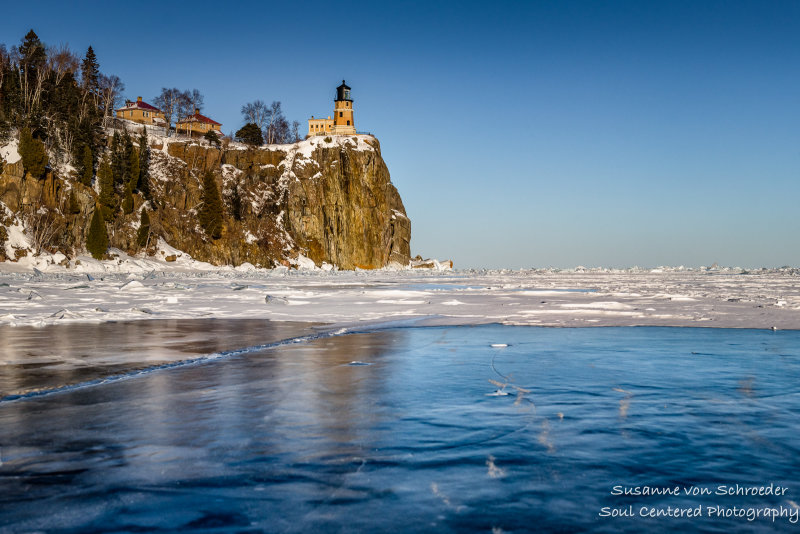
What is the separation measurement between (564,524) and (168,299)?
793 inches

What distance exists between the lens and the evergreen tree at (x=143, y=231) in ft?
255

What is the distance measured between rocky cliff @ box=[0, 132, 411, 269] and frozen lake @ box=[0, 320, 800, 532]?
2671 inches

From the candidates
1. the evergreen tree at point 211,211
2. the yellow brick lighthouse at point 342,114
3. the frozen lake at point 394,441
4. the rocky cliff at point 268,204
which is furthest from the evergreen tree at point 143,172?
the frozen lake at point 394,441

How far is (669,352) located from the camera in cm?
994

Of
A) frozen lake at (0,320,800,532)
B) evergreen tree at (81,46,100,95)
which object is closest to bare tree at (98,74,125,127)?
evergreen tree at (81,46,100,95)

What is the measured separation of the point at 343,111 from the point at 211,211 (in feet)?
181

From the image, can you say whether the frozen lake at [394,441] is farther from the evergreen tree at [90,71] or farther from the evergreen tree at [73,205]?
the evergreen tree at [90,71]

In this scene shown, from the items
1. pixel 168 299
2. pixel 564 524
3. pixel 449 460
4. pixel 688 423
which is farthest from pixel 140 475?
pixel 168 299

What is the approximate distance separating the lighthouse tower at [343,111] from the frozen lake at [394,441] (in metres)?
128

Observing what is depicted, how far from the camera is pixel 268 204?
4126 inches

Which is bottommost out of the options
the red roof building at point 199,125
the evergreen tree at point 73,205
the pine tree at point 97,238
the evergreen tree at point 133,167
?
the pine tree at point 97,238

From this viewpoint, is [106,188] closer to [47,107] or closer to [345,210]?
[47,107]

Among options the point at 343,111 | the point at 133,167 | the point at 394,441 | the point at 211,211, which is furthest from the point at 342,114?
the point at 394,441

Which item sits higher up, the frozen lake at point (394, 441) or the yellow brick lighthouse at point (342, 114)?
the yellow brick lighthouse at point (342, 114)
